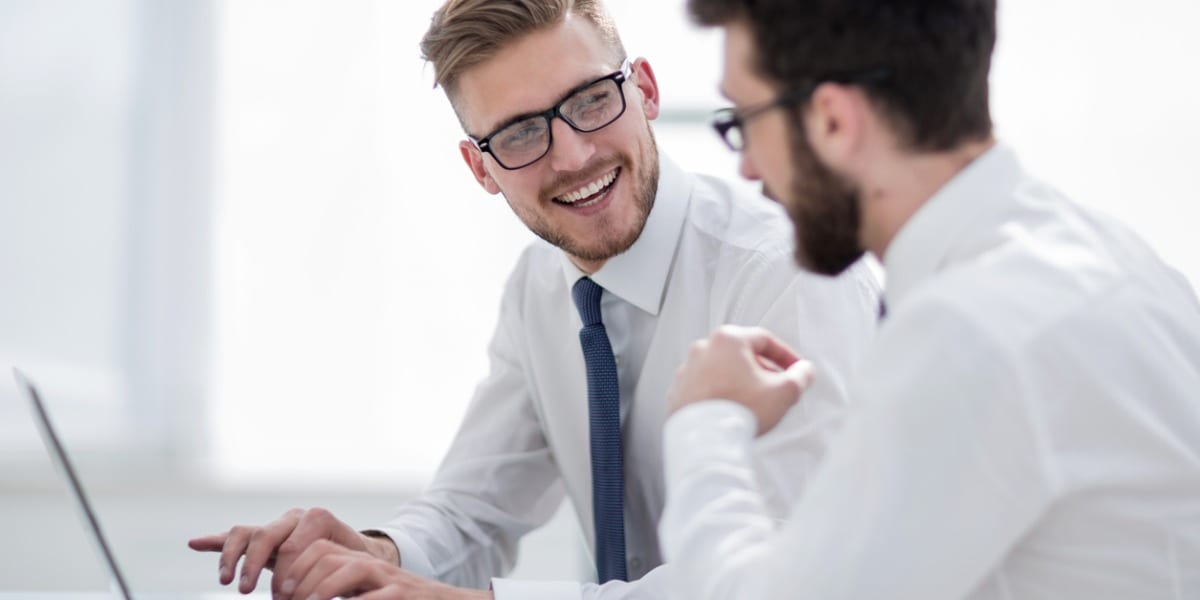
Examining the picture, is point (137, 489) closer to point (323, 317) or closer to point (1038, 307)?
point (323, 317)

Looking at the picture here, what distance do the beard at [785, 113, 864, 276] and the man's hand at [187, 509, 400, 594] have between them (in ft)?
2.49

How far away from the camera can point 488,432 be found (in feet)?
6.13

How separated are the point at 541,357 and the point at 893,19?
3.34 ft

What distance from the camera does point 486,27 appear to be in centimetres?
164

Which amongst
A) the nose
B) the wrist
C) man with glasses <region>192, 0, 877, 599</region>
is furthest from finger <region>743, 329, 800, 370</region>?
the wrist

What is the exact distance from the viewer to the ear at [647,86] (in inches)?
69.3

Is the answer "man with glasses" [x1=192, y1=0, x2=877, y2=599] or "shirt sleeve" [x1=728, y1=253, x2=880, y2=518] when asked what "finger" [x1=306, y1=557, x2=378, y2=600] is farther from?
"shirt sleeve" [x1=728, y1=253, x2=880, y2=518]

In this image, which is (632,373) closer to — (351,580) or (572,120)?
(572,120)

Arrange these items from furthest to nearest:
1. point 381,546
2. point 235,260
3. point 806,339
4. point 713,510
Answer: point 235,260 → point 381,546 → point 806,339 → point 713,510

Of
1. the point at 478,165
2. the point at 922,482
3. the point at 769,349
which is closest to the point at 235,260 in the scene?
the point at 478,165

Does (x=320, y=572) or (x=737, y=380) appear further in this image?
(x=320, y=572)

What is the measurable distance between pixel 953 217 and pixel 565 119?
2.58 feet

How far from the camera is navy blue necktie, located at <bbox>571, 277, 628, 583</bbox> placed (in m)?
1.62

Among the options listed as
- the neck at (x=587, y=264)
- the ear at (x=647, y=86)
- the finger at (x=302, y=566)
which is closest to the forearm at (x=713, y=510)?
the finger at (x=302, y=566)
